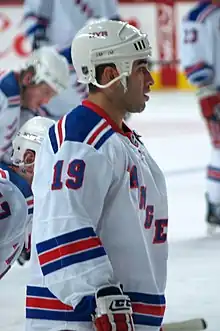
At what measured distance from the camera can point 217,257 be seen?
4324mm

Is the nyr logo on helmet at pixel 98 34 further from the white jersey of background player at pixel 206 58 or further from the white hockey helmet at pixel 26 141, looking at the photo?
the white jersey of background player at pixel 206 58

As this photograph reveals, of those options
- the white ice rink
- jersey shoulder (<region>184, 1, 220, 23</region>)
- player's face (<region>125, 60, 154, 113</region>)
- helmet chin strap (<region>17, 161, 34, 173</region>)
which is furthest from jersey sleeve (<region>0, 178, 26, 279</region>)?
jersey shoulder (<region>184, 1, 220, 23</region>)

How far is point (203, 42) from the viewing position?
197 inches

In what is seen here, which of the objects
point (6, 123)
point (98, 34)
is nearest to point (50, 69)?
point (6, 123)

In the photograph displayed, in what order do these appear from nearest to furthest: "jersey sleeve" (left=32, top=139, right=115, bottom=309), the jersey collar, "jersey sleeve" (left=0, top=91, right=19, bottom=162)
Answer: "jersey sleeve" (left=32, top=139, right=115, bottom=309)
the jersey collar
"jersey sleeve" (left=0, top=91, right=19, bottom=162)

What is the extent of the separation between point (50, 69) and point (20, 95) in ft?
0.77

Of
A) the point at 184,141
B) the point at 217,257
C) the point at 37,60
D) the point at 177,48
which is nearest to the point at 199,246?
the point at 217,257

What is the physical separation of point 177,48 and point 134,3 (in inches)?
29.9

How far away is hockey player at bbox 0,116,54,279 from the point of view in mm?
2463

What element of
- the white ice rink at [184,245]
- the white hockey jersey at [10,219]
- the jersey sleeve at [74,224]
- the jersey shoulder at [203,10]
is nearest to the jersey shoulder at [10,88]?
the white ice rink at [184,245]

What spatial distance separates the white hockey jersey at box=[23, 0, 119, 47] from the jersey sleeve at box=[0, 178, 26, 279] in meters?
2.85

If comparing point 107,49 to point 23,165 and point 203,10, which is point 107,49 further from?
point 203,10

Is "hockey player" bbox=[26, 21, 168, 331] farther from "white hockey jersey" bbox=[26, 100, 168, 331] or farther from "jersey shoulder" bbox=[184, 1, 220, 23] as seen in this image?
"jersey shoulder" bbox=[184, 1, 220, 23]

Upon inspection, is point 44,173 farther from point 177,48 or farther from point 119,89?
point 177,48
